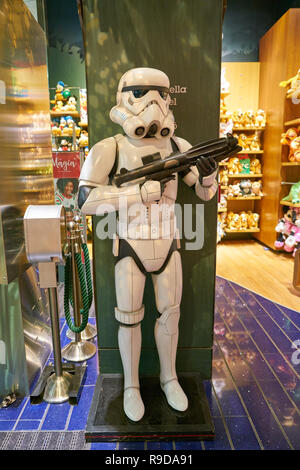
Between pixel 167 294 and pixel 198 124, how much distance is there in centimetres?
105

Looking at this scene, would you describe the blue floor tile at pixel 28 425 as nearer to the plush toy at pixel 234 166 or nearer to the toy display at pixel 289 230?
the toy display at pixel 289 230

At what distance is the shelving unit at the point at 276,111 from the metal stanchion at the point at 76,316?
3.44 metres

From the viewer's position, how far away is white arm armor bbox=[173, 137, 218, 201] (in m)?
1.91

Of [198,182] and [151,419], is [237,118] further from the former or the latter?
[151,419]

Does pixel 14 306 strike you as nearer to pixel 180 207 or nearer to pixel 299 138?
pixel 180 207

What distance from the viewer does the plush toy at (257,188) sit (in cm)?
626

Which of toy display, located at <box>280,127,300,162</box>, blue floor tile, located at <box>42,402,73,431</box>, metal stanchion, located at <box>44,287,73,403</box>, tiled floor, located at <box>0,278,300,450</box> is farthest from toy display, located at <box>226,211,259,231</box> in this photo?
blue floor tile, located at <box>42,402,73,431</box>

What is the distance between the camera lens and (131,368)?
203 centimetres

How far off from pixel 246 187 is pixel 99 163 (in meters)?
4.94

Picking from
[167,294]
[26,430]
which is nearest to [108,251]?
[167,294]

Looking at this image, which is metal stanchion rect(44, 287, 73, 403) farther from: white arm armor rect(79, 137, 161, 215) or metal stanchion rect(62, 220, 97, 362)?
white arm armor rect(79, 137, 161, 215)

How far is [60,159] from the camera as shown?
352cm

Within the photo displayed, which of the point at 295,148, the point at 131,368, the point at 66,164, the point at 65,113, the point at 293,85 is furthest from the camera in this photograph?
the point at 65,113

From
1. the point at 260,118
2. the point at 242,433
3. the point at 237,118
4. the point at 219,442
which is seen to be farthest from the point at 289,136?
the point at 219,442
